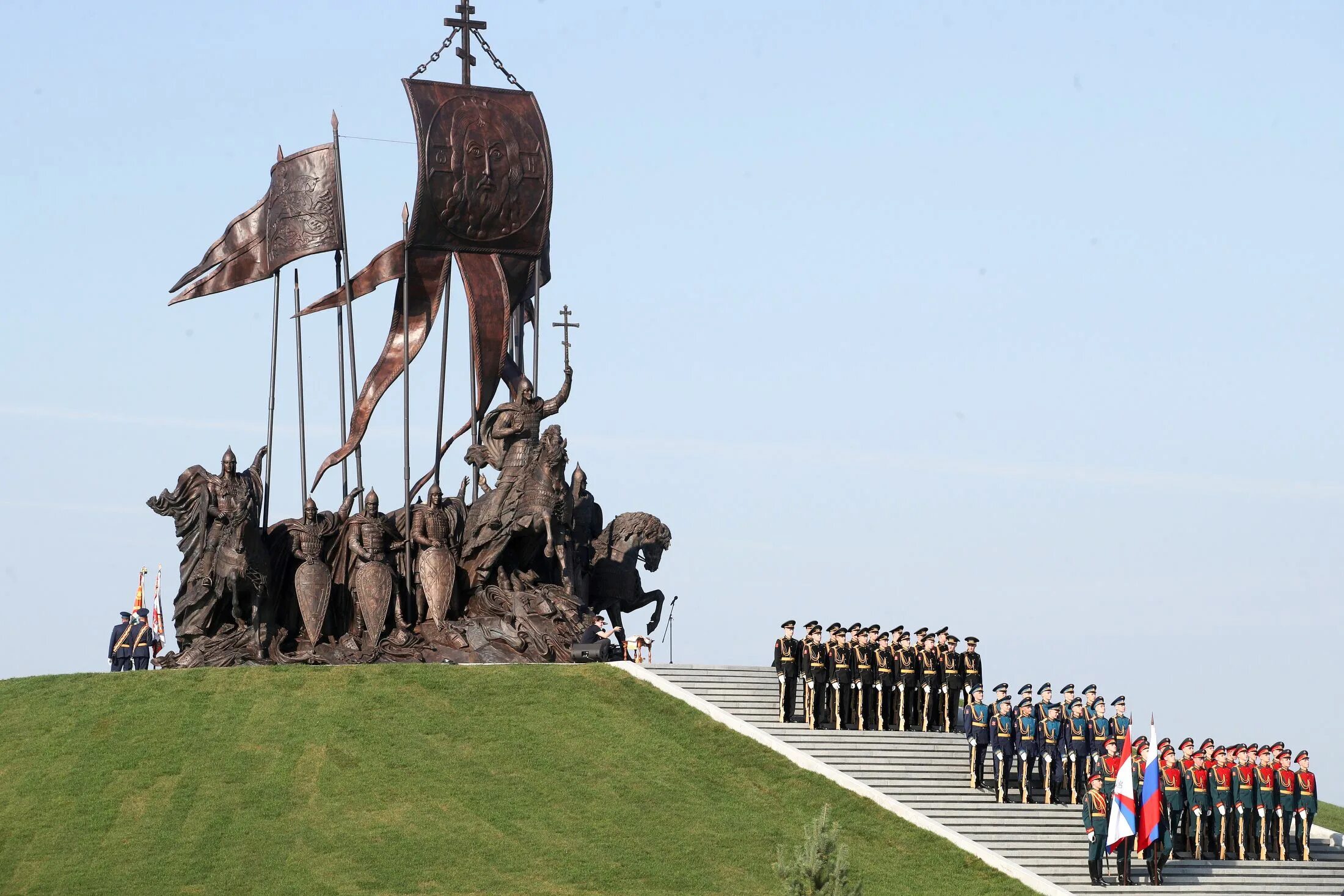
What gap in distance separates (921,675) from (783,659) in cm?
202

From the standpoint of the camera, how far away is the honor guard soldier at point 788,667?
31.8 metres

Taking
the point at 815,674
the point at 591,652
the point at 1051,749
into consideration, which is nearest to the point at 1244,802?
the point at 1051,749

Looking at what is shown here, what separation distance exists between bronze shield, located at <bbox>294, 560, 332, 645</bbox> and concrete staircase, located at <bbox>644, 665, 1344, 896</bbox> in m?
6.07

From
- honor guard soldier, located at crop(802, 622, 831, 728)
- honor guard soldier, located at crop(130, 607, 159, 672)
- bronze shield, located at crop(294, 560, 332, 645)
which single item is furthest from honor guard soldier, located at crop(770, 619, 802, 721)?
honor guard soldier, located at crop(130, 607, 159, 672)

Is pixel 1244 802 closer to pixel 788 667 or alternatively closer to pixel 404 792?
pixel 788 667

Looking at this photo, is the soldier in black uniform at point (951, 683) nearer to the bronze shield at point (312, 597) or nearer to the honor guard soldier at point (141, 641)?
the bronze shield at point (312, 597)

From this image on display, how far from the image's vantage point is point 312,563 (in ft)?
114

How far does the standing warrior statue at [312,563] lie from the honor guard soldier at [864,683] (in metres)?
8.60

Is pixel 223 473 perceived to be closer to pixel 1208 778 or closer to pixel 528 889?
pixel 528 889

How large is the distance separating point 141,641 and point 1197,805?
1697 centimetres

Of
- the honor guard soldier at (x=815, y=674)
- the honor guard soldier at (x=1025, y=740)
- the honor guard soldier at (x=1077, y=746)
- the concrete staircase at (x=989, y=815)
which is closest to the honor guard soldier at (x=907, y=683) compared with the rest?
the concrete staircase at (x=989, y=815)

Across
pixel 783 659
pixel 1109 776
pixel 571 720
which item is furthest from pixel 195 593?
pixel 1109 776

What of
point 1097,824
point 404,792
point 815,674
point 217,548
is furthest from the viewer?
point 217,548

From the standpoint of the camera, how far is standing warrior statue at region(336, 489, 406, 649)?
113 ft
